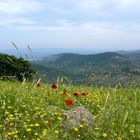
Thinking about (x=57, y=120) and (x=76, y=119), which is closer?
(x=76, y=119)

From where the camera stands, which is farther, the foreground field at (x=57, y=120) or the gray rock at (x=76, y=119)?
the gray rock at (x=76, y=119)

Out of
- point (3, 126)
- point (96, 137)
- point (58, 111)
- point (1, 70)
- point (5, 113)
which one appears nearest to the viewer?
point (96, 137)

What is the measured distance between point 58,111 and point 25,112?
0.85 metres

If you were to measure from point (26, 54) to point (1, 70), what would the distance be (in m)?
55.2

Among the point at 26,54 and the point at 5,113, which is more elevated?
the point at 26,54

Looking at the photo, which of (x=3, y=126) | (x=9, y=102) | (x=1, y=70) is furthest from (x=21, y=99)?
(x=1, y=70)

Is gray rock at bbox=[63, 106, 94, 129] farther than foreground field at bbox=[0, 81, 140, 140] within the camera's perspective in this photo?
Yes

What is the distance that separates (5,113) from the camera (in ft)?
30.0

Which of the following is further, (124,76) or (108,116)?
(124,76)

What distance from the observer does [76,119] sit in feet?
29.5

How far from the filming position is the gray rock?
871 centimetres

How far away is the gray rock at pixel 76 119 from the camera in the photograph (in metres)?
8.71

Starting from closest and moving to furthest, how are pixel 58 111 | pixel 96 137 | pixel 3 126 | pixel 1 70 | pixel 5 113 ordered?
pixel 96 137 → pixel 3 126 → pixel 5 113 → pixel 58 111 → pixel 1 70

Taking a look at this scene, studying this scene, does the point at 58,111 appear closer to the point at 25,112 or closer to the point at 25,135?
the point at 25,112
